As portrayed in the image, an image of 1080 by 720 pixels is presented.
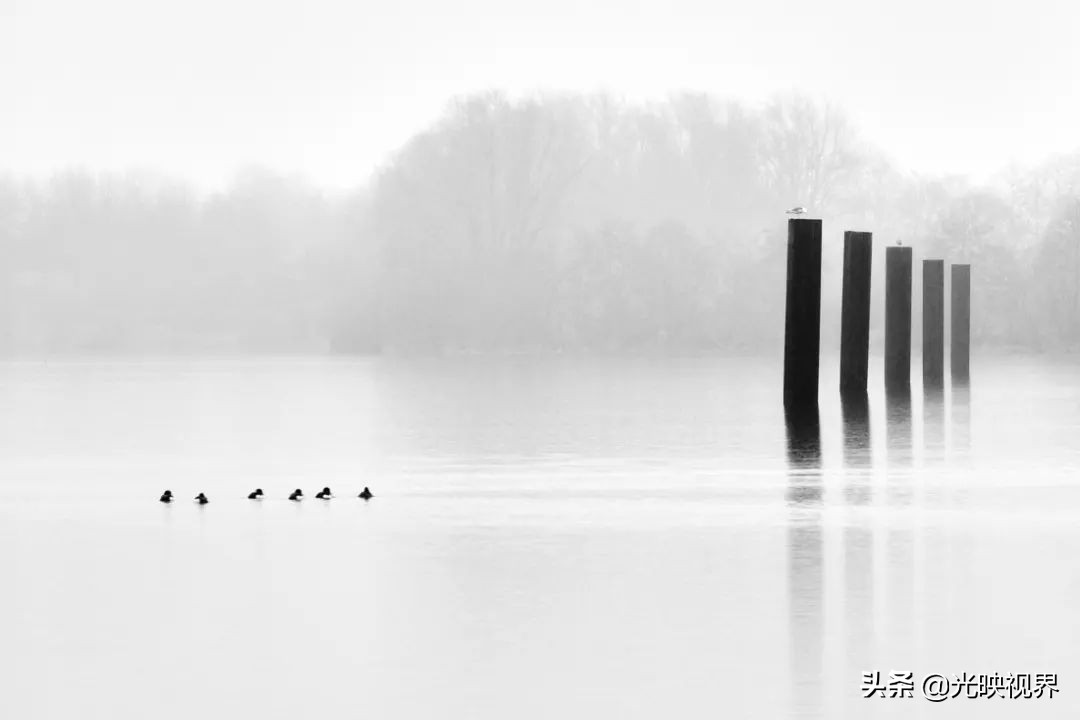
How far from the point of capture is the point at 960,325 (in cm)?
4359

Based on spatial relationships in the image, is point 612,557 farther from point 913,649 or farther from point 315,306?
point 315,306

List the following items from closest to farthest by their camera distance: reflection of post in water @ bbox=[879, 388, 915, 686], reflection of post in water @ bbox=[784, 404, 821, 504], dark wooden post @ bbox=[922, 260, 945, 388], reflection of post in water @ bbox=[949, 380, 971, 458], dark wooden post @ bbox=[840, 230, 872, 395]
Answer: reflection of post in water @ bbox=[879, 388, 915, 686] → reflection of post in water @ bbox=[784, 404, 821, 504] → reflection of post in water @ bbox=[949, 380, 971, 458] → dark wooden post @ bbox=[840, 230, 872, 395] → dark wooden post @ bbox=[922, 260, 945, 388]

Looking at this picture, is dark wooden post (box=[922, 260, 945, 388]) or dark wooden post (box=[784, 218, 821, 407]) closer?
dark wooden post (box=[784, 218, 821, 407])

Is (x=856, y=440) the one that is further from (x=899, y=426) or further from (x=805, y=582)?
(x=805, y=582)

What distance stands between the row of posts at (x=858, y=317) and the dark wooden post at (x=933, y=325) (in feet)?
0.07

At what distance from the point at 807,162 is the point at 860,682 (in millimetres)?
73502

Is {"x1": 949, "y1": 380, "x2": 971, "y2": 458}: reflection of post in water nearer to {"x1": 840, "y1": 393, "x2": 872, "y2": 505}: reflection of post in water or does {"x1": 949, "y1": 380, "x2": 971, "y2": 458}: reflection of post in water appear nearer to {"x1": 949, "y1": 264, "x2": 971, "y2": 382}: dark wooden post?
{"x1": 840, "y1": 393, "x2": 872, "y2": 505}: reflection of post in water

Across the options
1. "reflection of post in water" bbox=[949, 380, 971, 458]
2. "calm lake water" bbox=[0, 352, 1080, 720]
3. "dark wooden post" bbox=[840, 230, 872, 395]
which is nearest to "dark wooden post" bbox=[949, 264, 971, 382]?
"reflection of post in water" bbox=[949, 380, 971, 458]

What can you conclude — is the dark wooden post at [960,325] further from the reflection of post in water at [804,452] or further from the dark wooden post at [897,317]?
the reflection of post in water at [804,452]

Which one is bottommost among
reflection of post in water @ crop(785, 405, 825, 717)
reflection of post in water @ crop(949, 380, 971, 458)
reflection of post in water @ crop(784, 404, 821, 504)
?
reflection of post in water @ crop(949, 380, 971, 458)

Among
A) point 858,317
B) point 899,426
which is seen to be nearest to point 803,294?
point 899,426

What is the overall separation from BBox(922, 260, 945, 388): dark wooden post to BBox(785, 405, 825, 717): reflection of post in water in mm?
18155

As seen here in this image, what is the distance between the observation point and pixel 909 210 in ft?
269

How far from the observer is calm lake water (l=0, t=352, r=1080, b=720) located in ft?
31.0
